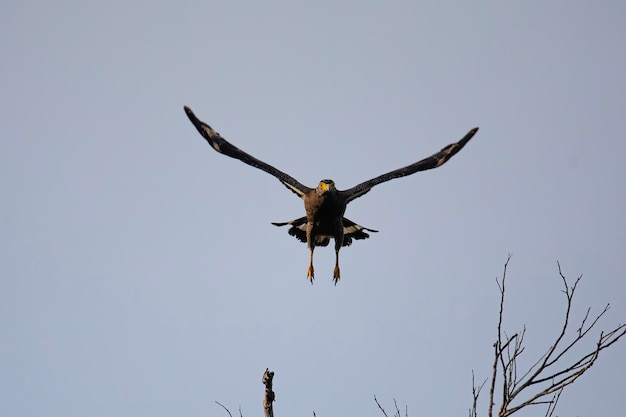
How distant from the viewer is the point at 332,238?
12156 mm

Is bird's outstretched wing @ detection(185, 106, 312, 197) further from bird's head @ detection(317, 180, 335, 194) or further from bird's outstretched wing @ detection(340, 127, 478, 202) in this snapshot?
bird's outstretched wing @ detection(340, 127, 478, 202)

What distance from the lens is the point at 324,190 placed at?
37.8ft

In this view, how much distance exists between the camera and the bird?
35.9 feet

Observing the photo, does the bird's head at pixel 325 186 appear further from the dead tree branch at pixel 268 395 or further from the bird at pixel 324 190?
the dead tree branch at pixel 268 395

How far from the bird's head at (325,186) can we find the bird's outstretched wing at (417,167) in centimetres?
20

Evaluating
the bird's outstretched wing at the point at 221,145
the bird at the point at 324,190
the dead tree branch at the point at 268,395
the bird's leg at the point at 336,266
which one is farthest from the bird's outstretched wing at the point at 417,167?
the dead tree branch at the point at 268,395

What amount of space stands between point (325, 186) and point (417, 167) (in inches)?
57.2

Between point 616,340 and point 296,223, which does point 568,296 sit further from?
point 296,223

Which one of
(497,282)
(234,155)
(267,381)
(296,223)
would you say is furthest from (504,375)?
(296,223)

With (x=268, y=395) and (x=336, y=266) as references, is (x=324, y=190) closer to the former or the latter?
(x=336, y=266)

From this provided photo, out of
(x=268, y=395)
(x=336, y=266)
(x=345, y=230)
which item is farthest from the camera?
(x=345, y=230)

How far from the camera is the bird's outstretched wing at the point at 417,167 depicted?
10719mm

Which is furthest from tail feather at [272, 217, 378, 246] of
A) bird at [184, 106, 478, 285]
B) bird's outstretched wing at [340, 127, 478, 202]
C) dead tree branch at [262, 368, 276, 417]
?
dead tree branch at [262, 368, 276, 417]

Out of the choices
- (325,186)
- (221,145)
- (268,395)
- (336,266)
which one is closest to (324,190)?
(325,186)
